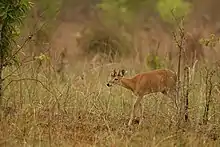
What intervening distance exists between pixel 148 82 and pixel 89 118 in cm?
142

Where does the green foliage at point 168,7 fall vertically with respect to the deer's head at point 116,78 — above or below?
above

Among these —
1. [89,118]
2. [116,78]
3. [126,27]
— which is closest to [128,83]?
[116,78]

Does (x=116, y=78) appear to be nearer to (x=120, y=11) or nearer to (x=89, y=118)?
(x=89, y=118)

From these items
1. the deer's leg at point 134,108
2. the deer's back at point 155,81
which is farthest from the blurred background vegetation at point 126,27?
the deer's leg at point 134,108

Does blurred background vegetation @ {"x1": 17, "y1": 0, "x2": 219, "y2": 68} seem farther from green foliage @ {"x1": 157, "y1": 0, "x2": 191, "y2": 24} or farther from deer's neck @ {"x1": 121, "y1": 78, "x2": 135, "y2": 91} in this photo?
deer's neck @ {"x1": 121, "y1": 78, "x2": 135, "y2": 91}

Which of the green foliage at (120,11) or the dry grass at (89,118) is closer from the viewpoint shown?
the dry grass at (89,118)

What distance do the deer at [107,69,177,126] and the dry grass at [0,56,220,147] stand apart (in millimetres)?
223

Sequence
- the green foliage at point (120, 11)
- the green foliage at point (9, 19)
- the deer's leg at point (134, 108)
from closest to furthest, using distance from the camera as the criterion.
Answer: the green foliage at point (9, 19)
the deer's leg at point (134, 108)
the green foliage at point (120, 11)

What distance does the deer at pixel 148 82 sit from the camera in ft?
33.3

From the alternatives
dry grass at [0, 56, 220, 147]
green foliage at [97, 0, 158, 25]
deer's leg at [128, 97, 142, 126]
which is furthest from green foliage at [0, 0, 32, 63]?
green foliage at [97, 0, 158, 25]

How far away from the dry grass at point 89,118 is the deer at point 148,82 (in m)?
0.22

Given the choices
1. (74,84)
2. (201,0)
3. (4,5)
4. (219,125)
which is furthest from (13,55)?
(201,0)

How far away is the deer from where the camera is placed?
10.1 metres

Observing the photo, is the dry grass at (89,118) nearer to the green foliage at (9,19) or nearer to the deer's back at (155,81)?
the deer's back at (155,81)
